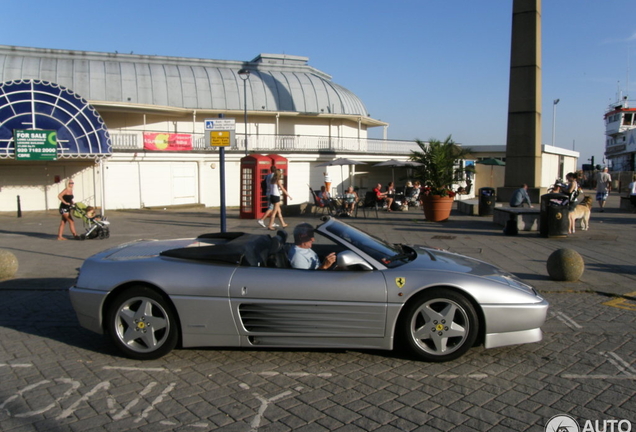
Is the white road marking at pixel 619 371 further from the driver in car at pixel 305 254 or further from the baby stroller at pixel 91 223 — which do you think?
the baby stroller at pixel 91 223

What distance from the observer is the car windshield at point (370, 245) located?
5.06m

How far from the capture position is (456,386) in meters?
4.25

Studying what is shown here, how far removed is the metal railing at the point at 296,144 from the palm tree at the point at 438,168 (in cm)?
1269

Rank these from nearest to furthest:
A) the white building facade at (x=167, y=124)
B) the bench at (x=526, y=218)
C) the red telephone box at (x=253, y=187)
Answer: the bench at (x=526, y=218) → the red telephone box at (x=253, y=187) → the white building facade at (x=167, y=124)

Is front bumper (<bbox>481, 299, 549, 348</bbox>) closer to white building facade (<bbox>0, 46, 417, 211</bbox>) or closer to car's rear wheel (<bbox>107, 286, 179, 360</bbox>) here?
car's rear wheel (<bbox>107, 286, 179, 360</bbox>)

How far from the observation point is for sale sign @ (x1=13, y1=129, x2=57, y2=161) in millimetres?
18516

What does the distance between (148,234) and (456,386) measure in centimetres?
1221

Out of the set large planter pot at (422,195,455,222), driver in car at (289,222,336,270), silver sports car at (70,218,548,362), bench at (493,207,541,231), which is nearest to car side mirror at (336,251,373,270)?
silver sports car at (70,218,548,362)

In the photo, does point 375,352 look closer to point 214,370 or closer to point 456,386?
point 456,386

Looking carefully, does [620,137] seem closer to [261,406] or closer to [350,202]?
[350,202]

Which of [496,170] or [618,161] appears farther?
[618,161]

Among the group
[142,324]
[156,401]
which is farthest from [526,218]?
[156,401]

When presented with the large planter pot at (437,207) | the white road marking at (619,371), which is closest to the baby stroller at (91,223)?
the large planter pot at (437,207)

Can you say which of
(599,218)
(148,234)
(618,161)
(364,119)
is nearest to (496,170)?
(364,119)
